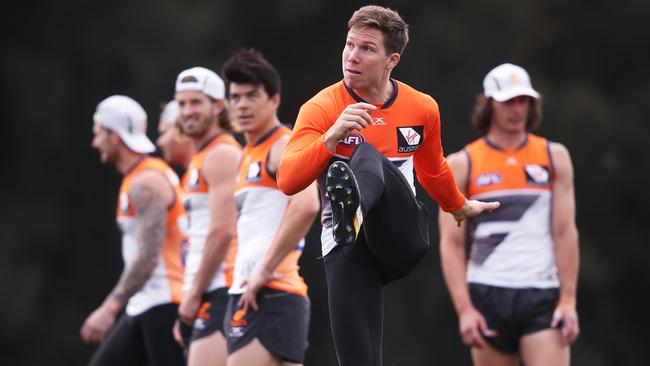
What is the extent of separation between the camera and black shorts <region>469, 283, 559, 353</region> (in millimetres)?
6344

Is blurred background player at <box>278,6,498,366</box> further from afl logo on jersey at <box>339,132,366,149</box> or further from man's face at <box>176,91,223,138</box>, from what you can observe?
man's face at <box>176,91,223,138</box>

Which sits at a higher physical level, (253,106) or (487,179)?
(253,106)

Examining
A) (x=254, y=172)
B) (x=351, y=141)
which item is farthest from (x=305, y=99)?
(x=351, y=141)

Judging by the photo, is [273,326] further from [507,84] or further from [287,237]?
[507,84]

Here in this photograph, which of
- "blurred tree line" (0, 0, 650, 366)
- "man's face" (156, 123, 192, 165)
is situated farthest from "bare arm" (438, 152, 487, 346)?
"blurred tree line" (0, 0, 650, 366)

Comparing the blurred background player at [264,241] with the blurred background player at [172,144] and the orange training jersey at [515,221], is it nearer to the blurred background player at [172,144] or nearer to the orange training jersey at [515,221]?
the orange training jersey at [515,221]

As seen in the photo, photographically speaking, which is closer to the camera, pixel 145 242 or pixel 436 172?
pixel 436 172

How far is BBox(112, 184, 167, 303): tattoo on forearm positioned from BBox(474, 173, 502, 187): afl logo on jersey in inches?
69.7

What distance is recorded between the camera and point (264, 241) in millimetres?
5754

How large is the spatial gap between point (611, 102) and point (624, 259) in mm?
1180

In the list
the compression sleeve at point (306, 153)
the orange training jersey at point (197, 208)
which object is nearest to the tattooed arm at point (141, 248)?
the orange training jersey at point (197, 208)

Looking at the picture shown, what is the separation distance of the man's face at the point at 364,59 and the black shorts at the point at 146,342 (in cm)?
262

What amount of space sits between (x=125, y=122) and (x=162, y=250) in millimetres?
816

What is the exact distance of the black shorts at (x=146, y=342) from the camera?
668 centimetres
